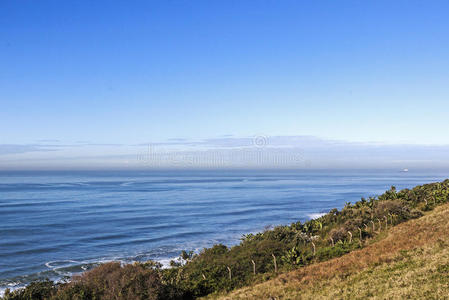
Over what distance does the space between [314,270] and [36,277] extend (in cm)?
2209

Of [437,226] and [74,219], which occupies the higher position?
[437,226]

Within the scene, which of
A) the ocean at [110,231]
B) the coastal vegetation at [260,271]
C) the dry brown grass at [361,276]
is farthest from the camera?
the ocean at [110,231]

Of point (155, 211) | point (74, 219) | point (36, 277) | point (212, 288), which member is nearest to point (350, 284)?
point (212, 288)

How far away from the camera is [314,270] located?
1828 centimetres

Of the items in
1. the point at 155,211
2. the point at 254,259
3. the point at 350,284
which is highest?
the point at 350,284

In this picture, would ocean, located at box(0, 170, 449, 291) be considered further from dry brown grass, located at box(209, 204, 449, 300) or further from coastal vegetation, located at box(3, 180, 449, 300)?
dry brown grass, located at box(209, 204, 449, 300)

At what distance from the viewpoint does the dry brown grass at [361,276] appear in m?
13.4

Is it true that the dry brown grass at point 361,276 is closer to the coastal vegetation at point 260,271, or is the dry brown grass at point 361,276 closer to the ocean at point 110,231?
the coastal vegetation at point 260,271

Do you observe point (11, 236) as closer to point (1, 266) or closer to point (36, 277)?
point (1, 266)

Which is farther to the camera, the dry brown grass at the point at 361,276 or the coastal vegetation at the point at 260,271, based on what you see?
the coastal vegetation at the point at 260,271

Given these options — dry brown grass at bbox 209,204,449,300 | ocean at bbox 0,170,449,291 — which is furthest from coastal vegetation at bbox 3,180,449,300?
ocean at bbox 0,170,449,291

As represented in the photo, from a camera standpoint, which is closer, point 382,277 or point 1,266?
point 382,277

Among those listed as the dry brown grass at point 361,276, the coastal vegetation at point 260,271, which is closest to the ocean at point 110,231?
the coastal vegetation at point 260,271

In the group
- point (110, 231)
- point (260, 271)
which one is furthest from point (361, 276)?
point (110, 231)
